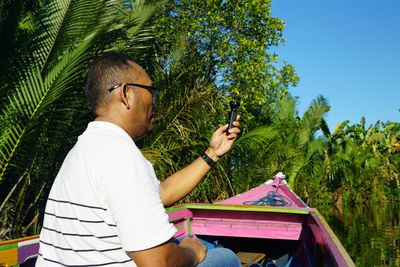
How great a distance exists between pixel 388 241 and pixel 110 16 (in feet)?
26.9

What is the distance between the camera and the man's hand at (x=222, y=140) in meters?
2.27

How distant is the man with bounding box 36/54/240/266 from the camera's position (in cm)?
117

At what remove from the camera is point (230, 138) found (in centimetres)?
229

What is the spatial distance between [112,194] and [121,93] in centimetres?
34

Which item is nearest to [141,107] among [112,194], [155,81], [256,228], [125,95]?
[125,95]

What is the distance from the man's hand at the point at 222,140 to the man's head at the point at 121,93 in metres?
Answer: 0.82

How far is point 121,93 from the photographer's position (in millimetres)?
1404

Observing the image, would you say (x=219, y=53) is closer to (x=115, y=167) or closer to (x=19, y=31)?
(x=19, y=31)

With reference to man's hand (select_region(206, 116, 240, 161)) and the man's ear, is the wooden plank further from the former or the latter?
the man's ear

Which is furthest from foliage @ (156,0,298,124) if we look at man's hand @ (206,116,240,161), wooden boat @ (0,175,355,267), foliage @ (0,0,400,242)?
man's hand @ (206,116,240,161)

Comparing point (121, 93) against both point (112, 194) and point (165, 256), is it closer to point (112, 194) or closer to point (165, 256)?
point (112, 194)

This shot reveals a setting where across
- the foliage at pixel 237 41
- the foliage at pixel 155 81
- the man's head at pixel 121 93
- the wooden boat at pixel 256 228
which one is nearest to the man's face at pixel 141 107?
the man's head at pixel 121 93

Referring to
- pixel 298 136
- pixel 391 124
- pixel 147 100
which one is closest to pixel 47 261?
pixel 147 100

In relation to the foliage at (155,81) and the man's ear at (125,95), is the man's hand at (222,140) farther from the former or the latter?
the foliage at (155,81)
